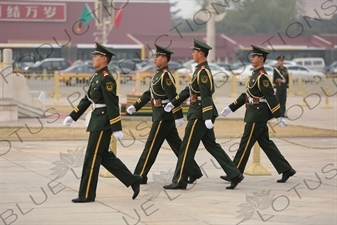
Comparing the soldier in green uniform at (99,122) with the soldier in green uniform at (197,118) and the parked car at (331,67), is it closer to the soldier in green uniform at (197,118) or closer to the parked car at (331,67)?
the soldier in green uniform at (197,118)

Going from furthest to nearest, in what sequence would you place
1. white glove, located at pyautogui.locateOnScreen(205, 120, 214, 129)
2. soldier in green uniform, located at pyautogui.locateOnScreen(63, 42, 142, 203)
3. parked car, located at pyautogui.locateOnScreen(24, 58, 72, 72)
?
→ parked car, located at pyautogui.locateOnScreen(24, 58, 72, 72), white glove, located at pyautogui.locateOnScreen(205, 120, 214, 129), soldier in green uniform, located at pyautogui.locateOnScreen(63, 42, 142, 203)

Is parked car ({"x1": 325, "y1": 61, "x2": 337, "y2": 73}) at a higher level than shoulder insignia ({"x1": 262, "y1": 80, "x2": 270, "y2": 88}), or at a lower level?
lower

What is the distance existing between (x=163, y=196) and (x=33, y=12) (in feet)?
121

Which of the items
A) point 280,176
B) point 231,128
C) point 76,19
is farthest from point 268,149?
point 76,19

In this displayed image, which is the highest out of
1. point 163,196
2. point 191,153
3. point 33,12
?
point 33,12

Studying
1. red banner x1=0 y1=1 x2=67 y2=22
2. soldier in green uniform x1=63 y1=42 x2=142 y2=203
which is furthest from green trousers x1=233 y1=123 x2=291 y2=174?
red banner x1=0 y1=1 x2=67 y2=22

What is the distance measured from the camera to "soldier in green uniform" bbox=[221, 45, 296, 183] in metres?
10.8

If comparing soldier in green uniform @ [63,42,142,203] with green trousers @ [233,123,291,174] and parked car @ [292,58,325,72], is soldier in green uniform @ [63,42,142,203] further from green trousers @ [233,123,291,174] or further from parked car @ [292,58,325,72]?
parked car @ [292,58,325,72]

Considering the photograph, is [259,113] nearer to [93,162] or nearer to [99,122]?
[99,122]

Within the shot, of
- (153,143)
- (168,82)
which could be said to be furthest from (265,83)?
(153,143)

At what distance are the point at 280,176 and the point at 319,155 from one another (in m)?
2.68

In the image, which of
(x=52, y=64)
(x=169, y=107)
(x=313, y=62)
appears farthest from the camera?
(x=313, y=62)

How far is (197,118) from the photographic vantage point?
1035 cm

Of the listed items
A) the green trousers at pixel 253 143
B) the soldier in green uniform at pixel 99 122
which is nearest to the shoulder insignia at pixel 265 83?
the green trousers at pixel 253 143
